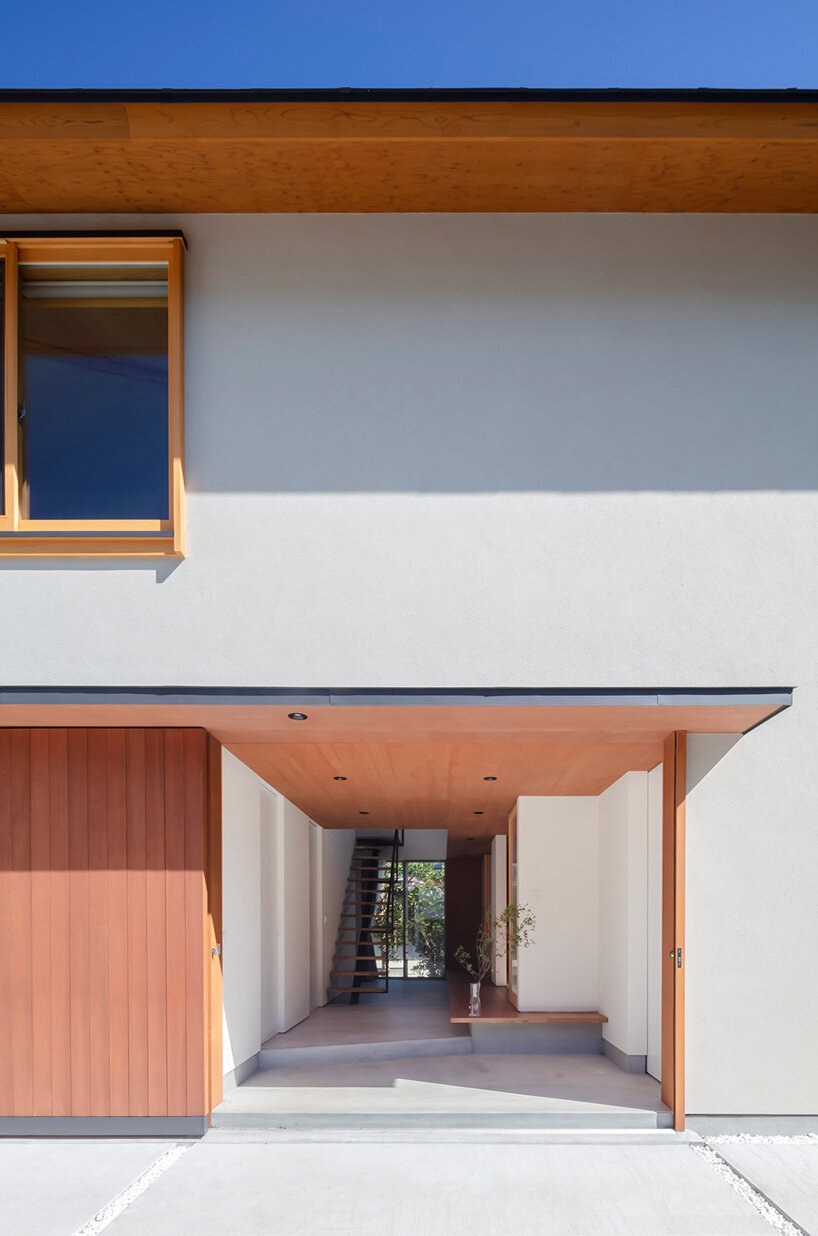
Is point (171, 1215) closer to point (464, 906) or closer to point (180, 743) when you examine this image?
point (180, 743)

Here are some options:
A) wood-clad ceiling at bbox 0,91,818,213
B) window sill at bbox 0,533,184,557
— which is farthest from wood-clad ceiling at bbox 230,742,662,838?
wood-clad ceiling at bbox 0,91,818,213

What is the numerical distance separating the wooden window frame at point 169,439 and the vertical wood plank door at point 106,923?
1395 mm

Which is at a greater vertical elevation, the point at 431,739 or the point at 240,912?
the point at 431,739

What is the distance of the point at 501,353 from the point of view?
220 inches

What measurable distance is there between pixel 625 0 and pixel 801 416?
4180 mm

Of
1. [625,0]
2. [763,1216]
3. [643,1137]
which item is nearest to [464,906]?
[643,1137]

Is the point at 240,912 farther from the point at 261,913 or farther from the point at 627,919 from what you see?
the point at 627,919

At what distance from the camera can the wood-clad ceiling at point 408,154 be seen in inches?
197

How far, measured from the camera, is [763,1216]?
464 cm

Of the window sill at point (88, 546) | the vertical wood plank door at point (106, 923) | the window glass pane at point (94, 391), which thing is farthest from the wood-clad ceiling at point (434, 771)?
the window glass pane at point (94, 391)

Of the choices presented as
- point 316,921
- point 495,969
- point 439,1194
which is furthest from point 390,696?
point 495,969

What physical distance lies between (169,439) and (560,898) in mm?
6848

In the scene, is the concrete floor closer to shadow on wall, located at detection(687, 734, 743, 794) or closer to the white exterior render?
shadow on wall, located at detection(687, 734, 743, 794)

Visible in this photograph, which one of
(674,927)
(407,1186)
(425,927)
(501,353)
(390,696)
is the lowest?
(425,927)
